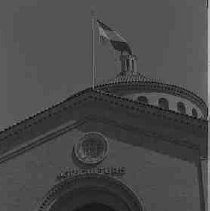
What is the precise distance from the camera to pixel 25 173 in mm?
27406

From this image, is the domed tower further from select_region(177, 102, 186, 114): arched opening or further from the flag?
the flag

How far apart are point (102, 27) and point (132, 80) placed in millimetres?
7762

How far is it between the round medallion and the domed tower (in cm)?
1141

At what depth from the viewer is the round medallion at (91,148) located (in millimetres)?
26781

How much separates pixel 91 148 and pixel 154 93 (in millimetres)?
13534

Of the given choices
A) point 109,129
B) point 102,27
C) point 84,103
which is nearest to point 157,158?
point 109,129

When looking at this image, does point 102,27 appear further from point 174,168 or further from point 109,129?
point 174,168

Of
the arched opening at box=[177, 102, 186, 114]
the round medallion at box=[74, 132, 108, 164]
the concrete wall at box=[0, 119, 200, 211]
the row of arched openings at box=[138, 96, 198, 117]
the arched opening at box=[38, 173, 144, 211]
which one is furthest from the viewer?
the arched opening at box=[177, 102, 186, 114]

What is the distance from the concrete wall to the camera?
1008 inches

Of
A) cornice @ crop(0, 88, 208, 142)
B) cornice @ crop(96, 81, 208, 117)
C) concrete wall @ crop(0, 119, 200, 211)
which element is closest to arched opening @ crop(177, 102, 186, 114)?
cornice @ crop(96, 81, 208, 117)

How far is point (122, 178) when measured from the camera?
26.3 meters

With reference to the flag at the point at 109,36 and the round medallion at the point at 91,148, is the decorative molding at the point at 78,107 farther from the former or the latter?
the flag at the point at 109,36

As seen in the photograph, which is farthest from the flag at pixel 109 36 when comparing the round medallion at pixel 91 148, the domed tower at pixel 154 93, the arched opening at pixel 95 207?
the arched opening at pixel 95 207

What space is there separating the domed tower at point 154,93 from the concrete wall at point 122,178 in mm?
11700
